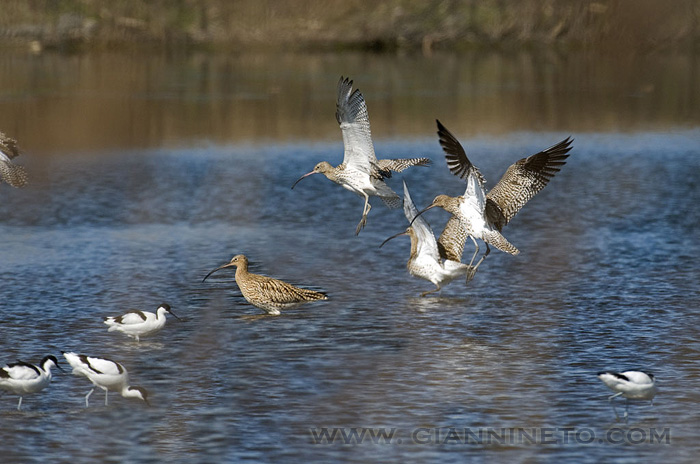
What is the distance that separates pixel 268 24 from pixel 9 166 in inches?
1964

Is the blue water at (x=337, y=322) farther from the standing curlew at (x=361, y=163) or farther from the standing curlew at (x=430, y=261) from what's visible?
the standing curlew at (x=361, y=163)

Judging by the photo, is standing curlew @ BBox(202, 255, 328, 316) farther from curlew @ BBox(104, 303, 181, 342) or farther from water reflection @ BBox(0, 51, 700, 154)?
water reflection @ BBox(0, 51, 700, 154)

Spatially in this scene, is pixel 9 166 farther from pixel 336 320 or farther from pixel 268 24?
pixel 268 24

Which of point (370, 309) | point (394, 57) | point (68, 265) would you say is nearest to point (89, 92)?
point (394, 57)

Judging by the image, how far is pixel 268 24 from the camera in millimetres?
63625

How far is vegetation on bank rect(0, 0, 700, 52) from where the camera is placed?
62.6 m

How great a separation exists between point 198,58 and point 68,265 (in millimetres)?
43307

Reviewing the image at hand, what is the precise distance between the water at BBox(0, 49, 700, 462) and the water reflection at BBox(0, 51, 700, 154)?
265 inches

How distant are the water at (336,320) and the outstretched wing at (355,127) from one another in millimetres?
1350

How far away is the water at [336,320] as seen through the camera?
9375 mm

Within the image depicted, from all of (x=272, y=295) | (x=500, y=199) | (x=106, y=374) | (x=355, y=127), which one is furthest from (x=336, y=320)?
(x=106, y=374)

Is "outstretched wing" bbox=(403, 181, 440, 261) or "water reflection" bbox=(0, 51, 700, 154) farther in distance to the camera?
"water reflection" bbox=(0, 51, 700, 154)

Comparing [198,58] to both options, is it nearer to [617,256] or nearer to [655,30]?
[617,256]

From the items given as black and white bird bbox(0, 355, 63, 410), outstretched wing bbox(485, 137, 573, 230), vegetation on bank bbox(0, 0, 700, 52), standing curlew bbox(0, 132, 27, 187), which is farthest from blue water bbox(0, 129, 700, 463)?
vegetation on bank bbox(0, 0, 700, 52)
